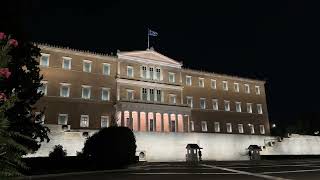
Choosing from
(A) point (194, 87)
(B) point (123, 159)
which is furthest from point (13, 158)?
(A) point (194, 87)

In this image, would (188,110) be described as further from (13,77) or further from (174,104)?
(13,77)

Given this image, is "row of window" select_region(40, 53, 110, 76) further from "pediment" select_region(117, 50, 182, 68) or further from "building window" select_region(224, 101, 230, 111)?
"building window" select_region(224, 101, 230, 111)

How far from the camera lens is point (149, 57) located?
55.7 metres

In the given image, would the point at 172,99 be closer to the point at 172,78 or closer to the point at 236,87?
the point at 172,78

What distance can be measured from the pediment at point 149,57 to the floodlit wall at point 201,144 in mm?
13511

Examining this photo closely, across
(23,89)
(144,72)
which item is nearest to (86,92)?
(144,72)

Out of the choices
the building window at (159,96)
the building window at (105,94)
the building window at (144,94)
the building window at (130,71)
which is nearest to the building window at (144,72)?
the building window at (130,71)

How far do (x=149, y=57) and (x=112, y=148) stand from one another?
992 inches

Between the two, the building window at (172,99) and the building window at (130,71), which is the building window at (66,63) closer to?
the building window at (130,71)

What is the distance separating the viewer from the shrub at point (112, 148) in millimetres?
33219

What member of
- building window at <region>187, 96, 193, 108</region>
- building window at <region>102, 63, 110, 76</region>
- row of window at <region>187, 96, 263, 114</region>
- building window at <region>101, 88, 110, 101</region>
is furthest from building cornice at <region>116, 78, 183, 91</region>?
row of window at <region>187, 96, 263, 114</region>

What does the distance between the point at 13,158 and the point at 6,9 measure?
958 inches

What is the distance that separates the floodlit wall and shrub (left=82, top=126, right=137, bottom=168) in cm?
957

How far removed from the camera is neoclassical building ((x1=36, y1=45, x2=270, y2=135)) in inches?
1896
